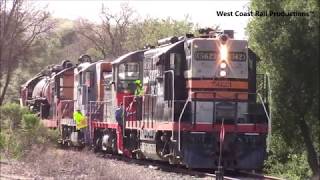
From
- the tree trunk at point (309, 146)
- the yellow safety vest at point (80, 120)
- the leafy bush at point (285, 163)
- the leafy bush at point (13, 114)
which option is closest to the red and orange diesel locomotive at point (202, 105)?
the leafy bush at point (285, 163)

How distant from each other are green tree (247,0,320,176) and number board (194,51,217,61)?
324 cm

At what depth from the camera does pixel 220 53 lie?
1532cm

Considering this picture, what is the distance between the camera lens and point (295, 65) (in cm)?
1020

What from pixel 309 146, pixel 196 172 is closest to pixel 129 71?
pixel 196 172

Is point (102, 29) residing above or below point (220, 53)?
above

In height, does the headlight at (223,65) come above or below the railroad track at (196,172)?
above

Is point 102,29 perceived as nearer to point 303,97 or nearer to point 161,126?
point 161,126

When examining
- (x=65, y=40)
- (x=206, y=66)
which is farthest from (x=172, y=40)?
(x=65, y=40)

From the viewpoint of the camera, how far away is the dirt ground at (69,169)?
561 inches

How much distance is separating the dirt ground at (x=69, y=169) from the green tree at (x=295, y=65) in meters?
4.07

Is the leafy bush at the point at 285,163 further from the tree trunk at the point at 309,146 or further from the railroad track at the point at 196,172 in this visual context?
the tree trunk at the point at 309,146

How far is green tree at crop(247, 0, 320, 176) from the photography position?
9914 millimetres

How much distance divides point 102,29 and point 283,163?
131 feet

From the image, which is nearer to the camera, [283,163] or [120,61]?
[283,163]
